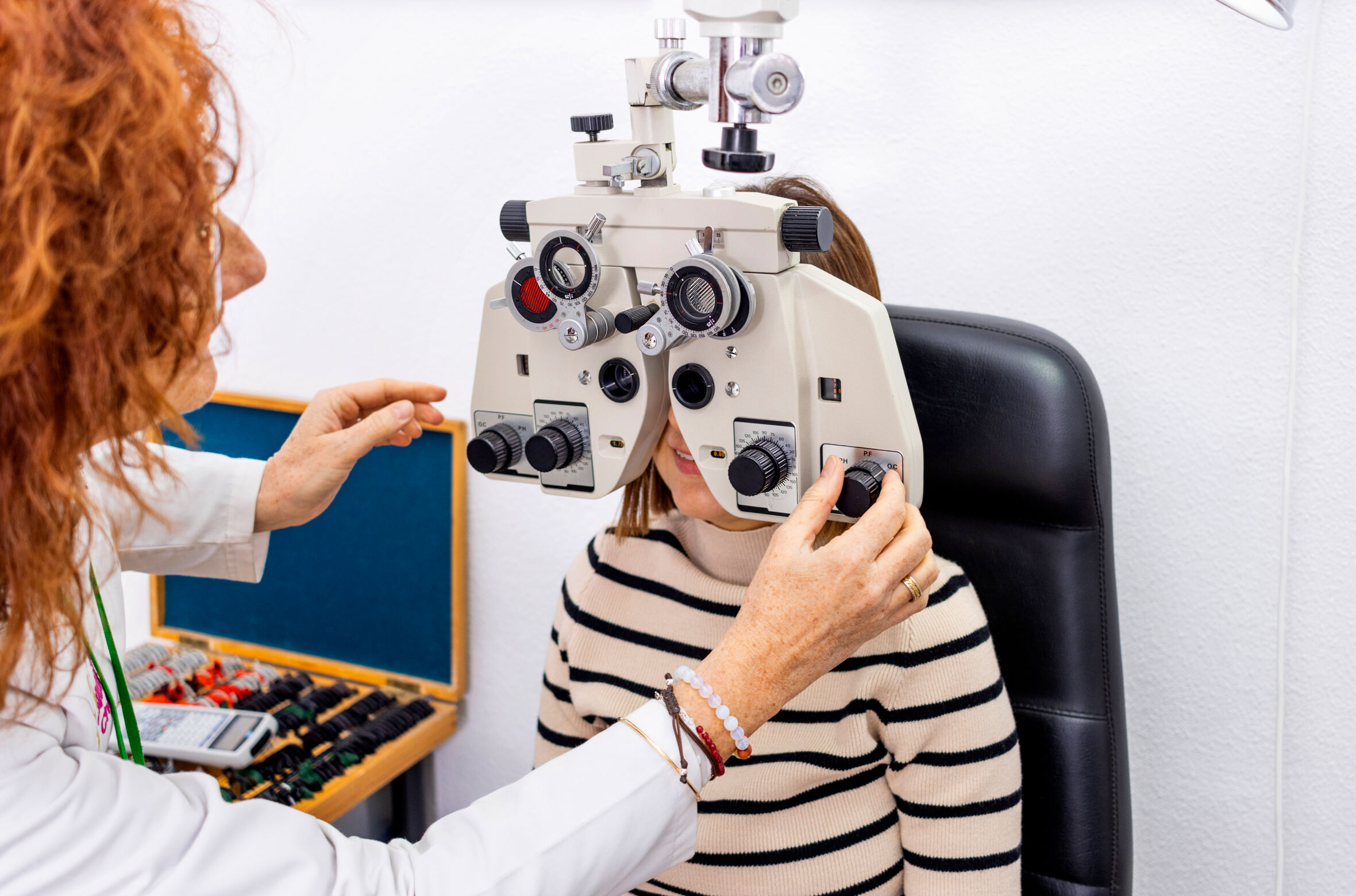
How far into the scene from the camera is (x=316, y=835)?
72cm

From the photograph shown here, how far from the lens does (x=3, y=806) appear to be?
0.62 meters

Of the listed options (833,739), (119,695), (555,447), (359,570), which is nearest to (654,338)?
(555,447)

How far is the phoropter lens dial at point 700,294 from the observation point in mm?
704

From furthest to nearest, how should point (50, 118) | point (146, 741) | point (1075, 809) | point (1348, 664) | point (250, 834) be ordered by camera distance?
point (146, 741)
point (1348, 664)
point (1075, 809)
point (250, 834)
point (50, 118)

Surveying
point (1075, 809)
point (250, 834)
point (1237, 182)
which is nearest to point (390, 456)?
point (250, 834)

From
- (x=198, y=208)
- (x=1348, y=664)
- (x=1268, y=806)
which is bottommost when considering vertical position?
(x=1268, y=806)

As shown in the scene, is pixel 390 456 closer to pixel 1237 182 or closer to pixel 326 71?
pixel 326 71

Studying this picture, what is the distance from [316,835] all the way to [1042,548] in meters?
0.70

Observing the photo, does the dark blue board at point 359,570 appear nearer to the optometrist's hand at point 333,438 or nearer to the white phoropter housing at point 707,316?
the optometrist's hand at point 333,438

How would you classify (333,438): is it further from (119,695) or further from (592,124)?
(592,124)

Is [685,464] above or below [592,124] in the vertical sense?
below

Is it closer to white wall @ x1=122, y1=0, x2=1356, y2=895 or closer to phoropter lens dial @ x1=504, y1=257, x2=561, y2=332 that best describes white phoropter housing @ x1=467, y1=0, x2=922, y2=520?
phoropter lens dial @ x1=504, y1=257, x2=561, y2=332

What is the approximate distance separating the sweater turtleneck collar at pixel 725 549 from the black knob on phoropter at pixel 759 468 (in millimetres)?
283

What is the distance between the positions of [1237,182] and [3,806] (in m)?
1.20
